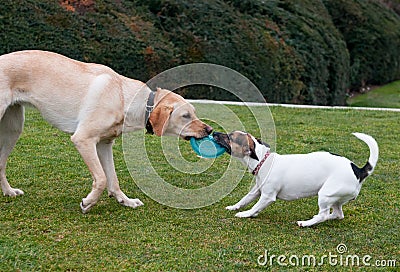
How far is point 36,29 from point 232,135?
7.74m

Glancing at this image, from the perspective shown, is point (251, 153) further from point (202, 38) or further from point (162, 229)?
point (202, 38)

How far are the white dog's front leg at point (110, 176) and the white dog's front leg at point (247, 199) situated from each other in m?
0.86

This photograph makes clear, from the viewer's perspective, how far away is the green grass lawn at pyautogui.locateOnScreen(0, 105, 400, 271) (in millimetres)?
4387

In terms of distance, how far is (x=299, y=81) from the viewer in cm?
1507

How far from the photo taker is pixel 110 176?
19.2 ft

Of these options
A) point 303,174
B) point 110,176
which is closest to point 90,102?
point 110,176

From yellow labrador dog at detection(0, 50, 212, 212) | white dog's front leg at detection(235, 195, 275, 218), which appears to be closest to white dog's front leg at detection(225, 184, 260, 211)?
white dog's front leg at detection(235, 195, 275, 218)

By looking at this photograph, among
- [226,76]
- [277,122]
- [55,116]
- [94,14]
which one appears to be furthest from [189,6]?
[55,116]

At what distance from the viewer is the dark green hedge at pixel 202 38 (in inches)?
483

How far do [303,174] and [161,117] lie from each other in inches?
50.9

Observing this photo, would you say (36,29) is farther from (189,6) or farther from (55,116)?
(55,116)

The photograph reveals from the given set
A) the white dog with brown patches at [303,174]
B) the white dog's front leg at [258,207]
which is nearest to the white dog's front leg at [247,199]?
the white dog with brown patches at [303,174]

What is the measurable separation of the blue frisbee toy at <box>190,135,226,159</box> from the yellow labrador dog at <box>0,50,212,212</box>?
0.06 metres

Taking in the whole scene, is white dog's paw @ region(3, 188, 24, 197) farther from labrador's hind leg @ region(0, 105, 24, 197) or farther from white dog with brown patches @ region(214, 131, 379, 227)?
white dog with brown patches @ region(214, 131, 379, 227)
